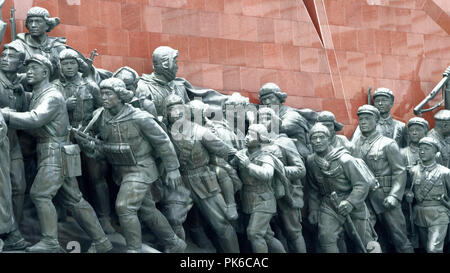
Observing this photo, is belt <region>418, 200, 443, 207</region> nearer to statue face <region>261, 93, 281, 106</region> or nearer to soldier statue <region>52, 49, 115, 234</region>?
statue face <region>261, 93, 281, 106</region>

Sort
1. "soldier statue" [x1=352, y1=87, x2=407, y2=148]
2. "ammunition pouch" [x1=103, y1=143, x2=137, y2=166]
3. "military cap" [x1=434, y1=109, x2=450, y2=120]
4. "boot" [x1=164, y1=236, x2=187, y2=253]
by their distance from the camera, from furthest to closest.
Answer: "military cap" [x1=434, y1=109, x2=450, y2=120]
"soldier statue" [x1=352, y1=87, x2=407, y2=148]
"boot" [x1=164, y1=236, x2=187, y2=253]
"ammunition pouch" [x1=103, y1=143, x2=137, y2=166]

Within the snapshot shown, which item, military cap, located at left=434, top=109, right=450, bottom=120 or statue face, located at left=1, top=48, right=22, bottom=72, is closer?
statue face, located at left=1, top=48, right=22, bottom=72

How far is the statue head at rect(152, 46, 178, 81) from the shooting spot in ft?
57.8

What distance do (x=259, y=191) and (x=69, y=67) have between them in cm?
306

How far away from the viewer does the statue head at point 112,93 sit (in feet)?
53.2

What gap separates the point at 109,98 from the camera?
16203 mm

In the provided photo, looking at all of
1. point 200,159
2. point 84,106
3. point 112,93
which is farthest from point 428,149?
point 84,106

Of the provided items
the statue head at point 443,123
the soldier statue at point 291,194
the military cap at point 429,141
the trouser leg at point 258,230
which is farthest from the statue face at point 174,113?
the statue head at point 443,123

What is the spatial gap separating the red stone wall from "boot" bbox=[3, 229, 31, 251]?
3.05 m

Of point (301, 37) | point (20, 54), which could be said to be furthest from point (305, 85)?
point (20, 54)

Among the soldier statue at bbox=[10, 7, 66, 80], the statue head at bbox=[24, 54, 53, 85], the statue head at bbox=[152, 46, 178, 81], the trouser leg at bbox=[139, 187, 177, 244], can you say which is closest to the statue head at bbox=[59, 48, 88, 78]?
the soldier statue at bbox=[10, 7, 66, 80]

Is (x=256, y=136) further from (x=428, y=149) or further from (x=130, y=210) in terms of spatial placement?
(x=428, y=149)
